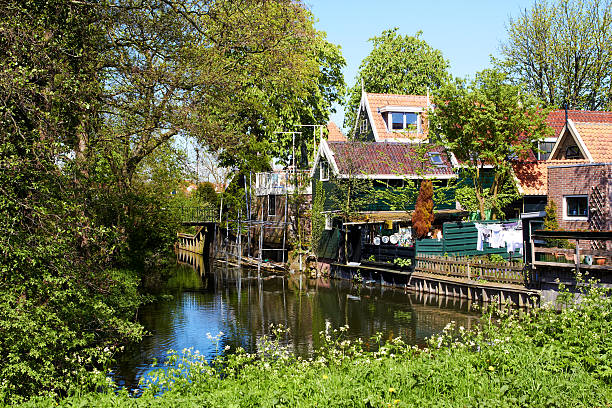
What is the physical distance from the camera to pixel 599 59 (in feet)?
167

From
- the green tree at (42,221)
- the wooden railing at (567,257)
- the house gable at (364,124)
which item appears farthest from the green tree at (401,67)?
the green tree at (42,221)

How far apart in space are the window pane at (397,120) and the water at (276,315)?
15.7m

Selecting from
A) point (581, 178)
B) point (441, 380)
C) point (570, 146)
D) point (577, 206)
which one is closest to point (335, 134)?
point (570, 146)

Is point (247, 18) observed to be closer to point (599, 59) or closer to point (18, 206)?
point (18, 206)

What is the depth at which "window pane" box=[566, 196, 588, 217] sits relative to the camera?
29.3m

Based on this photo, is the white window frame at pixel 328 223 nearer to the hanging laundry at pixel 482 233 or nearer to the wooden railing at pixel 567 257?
the hanging laundry at pixel 482 233

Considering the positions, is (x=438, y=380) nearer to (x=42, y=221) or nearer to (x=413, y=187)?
(x=42, y=221)

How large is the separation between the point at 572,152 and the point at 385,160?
1207 cm

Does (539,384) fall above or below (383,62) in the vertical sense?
Result: below

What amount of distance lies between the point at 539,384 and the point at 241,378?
480cm

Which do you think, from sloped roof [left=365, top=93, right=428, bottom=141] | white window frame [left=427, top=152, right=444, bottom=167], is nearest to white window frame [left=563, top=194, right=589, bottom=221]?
white window frame [left=427, top=152, right=444, bottom=167]

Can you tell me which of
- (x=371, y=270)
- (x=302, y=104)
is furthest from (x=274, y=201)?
(x=371, y=270)

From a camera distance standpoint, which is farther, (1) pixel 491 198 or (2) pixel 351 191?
(2) pixel 351 191

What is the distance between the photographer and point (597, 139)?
1286 inches
